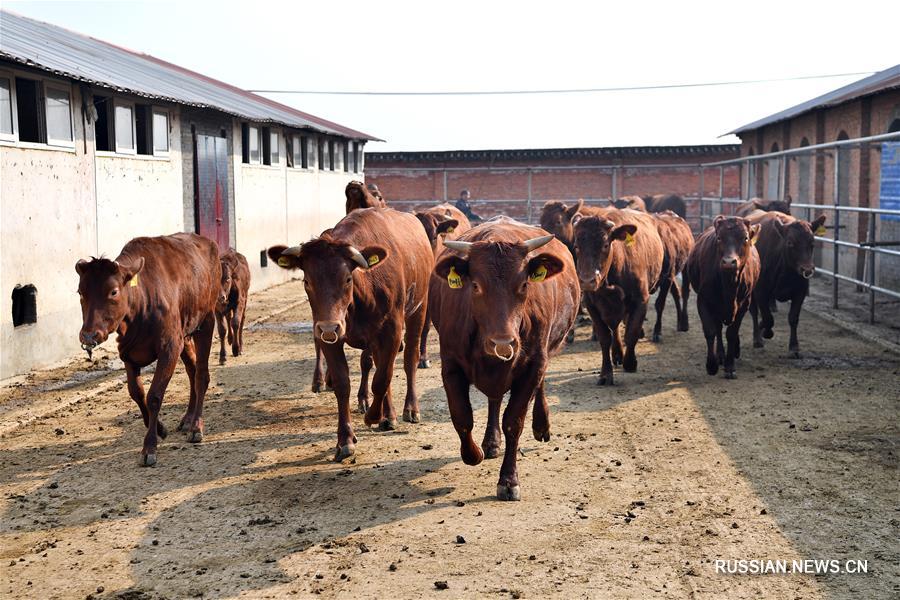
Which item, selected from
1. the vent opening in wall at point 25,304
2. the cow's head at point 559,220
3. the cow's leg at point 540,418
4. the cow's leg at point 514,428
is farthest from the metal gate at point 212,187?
the cow's leg at point 514,428

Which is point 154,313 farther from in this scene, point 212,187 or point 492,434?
point 212,187

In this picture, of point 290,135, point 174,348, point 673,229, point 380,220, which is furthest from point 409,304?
point 290,135

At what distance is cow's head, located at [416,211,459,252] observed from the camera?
1167 centimetres

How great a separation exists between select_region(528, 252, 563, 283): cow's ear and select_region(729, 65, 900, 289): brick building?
1063 cm

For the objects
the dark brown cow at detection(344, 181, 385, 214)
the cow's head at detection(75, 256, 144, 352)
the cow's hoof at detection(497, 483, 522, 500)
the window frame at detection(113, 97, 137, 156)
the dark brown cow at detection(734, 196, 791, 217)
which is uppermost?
the window frame at detection(113, 97, 137, 156)

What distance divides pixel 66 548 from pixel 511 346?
2790 mm

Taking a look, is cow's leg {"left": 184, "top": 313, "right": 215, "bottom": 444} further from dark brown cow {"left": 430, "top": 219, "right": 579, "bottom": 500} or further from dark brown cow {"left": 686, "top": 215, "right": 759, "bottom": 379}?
dark brown cow {"left": 686, "top": 215, "right": 759, "bottom": 379}

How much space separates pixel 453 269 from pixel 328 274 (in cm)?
109

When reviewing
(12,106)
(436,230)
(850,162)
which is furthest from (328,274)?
(850,162)

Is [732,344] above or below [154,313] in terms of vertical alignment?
below

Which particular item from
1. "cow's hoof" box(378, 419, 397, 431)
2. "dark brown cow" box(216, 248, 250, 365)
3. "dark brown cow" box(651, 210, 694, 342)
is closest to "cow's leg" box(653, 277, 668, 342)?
"dark brown cow" box(651, 210, 694, 342)

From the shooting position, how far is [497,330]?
19.7 ft

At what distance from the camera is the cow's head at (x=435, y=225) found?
1167cm

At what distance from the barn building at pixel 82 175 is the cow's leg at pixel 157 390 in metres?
3.63
